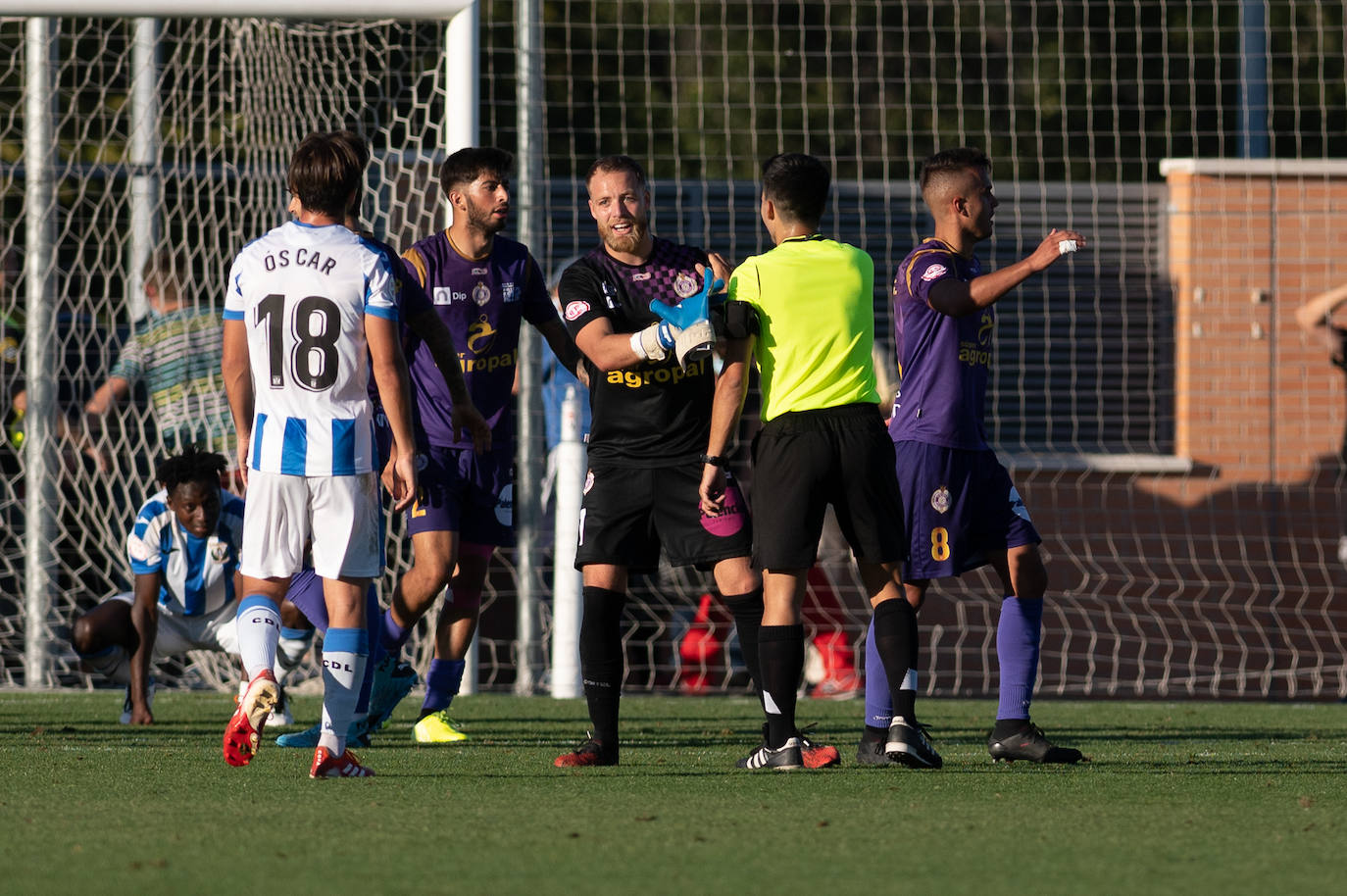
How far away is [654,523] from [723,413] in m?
0.54

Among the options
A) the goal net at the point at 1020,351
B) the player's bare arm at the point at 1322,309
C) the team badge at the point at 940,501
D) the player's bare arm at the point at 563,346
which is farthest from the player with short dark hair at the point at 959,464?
the player's bare arm at the point at 1322,309

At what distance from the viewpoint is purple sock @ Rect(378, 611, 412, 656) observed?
258 inches

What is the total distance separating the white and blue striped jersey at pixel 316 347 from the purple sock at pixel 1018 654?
211 centimetres

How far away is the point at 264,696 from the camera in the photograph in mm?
4773

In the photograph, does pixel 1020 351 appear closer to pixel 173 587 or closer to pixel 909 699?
pixel 173 587

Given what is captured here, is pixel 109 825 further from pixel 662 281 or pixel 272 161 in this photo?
pixel 272 161

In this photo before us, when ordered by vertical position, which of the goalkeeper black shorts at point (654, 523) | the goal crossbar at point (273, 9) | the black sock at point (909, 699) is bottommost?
the black sock at point (909, 699)

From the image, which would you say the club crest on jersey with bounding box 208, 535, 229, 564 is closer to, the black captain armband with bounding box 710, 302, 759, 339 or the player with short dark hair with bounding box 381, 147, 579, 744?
the player with short dark hair with bounding box 381, 147, 579, 744

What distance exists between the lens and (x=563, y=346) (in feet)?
21.1

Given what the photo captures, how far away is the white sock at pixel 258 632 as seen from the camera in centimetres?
502

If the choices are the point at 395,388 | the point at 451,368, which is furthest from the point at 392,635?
the point at 395,388

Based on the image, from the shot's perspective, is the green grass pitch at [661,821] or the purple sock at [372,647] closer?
the green grass pitch at [661,821]

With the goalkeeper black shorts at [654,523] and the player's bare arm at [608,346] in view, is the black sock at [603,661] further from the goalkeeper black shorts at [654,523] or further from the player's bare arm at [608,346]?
the player's bare arm at [608,346]

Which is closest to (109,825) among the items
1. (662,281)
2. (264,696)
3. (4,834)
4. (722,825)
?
(4,834)
